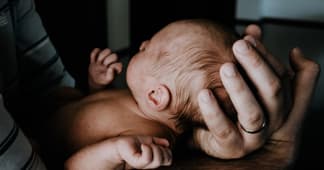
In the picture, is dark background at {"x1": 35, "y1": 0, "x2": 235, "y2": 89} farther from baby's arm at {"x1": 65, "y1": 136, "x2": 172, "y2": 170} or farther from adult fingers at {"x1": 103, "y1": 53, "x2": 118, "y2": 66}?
baby's arm at {"x1": 65, "y1": 136, "x2": 172, "y2": 170}

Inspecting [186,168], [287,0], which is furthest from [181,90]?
[287,0]

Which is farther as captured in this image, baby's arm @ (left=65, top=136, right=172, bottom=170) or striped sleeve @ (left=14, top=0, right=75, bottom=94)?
striped sleeve @ (left=14, top=0, right=75, bottom=94)

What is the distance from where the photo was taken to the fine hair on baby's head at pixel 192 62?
81 cm

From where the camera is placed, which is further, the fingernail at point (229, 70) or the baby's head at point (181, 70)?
the baby's head at point (181, 70)

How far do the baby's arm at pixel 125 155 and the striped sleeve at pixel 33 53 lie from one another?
12.1 inches

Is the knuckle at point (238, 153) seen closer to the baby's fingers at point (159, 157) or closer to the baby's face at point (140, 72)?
the baby's fingers at point (159, 157)

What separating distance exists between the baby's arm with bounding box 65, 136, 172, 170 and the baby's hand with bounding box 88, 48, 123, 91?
34 cm

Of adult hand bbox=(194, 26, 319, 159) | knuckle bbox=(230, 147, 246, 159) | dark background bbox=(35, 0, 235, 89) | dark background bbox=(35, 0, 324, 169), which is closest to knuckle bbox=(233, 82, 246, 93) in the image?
adult hand bbox=(194, 26, 319, 159)

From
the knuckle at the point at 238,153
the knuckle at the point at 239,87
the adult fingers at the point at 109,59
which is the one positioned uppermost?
the knuckle at the point at 239,87

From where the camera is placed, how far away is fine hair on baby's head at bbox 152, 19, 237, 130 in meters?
0.81

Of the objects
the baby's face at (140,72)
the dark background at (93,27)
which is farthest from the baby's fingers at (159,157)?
the dark background at (93,27)

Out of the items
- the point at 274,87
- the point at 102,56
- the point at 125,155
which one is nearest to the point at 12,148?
the point at 125,155

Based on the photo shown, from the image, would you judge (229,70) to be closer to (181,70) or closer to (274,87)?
(274,87)

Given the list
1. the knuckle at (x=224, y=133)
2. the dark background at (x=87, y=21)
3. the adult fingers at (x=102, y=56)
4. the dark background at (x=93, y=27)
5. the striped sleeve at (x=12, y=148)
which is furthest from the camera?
the dark background at (x=87, y=21)
